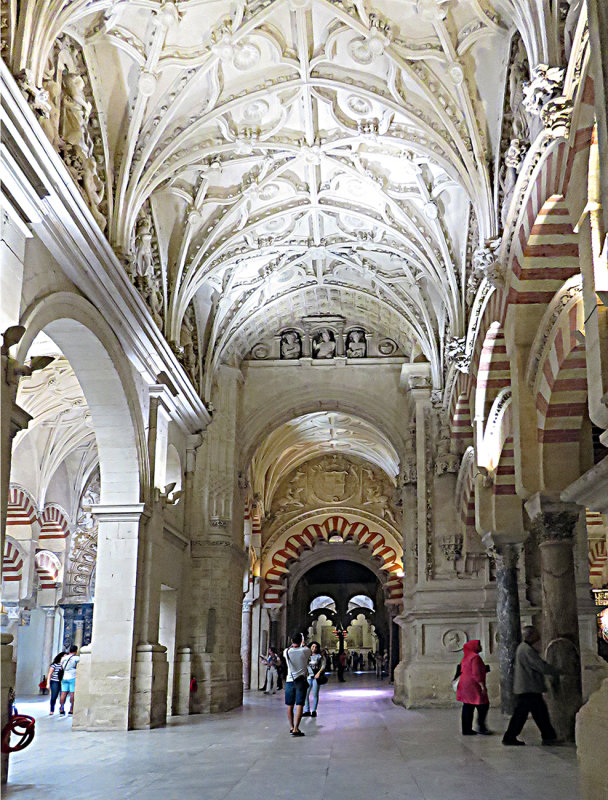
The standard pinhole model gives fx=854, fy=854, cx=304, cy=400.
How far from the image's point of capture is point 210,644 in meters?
14.6

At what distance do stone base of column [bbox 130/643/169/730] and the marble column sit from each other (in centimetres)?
423

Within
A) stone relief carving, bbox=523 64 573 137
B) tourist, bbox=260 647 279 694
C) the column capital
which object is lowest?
tourist, bbox=260 647 279 694

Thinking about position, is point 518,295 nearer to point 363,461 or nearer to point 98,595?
point 98,595

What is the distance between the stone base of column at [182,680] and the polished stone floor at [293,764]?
2.59 metres

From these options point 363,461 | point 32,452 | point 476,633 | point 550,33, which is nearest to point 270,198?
point 550,33

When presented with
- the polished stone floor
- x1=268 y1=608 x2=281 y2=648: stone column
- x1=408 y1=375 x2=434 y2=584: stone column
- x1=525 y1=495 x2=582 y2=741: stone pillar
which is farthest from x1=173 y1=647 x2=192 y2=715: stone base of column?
x1=268 y1=608 x2=281 y2=648: stone column

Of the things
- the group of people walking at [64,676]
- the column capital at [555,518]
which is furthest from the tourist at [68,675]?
the column capital at [555,518]

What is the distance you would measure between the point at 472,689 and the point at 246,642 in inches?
586

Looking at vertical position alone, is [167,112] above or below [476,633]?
above

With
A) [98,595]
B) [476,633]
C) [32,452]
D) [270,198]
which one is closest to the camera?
[98,595]

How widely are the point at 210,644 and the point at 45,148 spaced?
32.1 feet

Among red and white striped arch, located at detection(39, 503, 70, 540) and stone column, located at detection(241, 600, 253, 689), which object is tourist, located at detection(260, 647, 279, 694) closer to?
stone column, located at detection(241, 600, 253, 689)

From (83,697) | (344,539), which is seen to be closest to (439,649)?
(83,697)

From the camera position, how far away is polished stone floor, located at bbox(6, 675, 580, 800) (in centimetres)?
546
